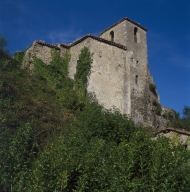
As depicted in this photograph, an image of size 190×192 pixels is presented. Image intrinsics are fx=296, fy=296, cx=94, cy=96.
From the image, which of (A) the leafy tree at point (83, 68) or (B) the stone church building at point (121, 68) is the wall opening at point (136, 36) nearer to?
(B) the stone church building at point (121, 68)

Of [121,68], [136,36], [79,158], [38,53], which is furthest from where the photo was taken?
[136,36]

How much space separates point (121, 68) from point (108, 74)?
1784mm

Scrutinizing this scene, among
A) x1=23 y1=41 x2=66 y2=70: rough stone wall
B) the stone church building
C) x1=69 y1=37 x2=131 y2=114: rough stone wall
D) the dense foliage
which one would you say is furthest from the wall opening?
the dense foliage

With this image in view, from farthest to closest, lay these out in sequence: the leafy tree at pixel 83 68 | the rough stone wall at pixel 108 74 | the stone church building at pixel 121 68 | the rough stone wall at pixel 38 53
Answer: the rough stone wall at pixel 38 53
the stone church building at pixel 121 68
the rough stone wall at pixel 108 74
the leafy tree at pixel 83 68

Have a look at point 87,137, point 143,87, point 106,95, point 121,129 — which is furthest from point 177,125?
point 87,137

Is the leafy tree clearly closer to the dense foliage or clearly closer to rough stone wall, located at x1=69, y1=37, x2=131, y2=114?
rough stone wall, located at x1=69, y1=37, x2=131, y2=114

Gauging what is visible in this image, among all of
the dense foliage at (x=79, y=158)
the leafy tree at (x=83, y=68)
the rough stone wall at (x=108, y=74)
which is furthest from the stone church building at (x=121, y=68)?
the dense foliage at (x=79, y=158)

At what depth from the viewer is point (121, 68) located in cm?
A: 2752

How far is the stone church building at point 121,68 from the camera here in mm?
26078

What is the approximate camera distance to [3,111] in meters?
15.9

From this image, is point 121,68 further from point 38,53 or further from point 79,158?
point 79,158

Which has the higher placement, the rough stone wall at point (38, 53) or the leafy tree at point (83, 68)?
the rough stone wall at point (38, 53)

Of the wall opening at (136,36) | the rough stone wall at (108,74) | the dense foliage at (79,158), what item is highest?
the wall opening at (136,36)

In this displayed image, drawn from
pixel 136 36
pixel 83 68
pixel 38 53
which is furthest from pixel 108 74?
pixel 38 53
